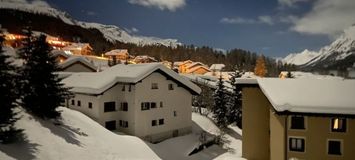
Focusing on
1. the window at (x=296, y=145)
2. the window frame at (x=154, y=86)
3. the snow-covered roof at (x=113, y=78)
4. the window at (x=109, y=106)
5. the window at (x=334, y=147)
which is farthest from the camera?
the window frame at (x=154, y=86)

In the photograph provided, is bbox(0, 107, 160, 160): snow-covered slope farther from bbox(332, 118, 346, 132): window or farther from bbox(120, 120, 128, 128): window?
bbox(332, 118, 346, 132): window

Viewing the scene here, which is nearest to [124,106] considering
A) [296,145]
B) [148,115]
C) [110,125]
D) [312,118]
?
[110,125]

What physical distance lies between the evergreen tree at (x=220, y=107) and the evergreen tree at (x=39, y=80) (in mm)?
17001

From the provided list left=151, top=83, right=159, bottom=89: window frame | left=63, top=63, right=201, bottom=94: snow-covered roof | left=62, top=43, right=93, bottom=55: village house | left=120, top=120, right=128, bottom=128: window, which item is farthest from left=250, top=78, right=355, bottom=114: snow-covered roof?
left=62, top=43, right=93, bottom=55: village house

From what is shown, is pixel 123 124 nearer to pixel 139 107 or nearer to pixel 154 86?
pixel 139 107

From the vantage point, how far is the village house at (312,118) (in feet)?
53.5

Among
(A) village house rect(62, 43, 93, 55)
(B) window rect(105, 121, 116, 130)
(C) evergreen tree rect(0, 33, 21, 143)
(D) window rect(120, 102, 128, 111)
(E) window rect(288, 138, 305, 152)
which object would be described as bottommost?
(B) window rect(105, 121, 116, 130)

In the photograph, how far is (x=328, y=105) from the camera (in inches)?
642

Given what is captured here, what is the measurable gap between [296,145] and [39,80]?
14.0 metres

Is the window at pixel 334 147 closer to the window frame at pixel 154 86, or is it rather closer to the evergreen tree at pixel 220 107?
the window frame at pixel 154 86

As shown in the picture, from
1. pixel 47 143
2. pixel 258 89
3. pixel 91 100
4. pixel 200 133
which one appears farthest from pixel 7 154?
pixel 200 133

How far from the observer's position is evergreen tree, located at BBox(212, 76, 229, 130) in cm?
3262

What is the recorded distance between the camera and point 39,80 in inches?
741

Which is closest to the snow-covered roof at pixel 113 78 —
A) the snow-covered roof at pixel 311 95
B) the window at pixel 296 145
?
the snow-covered roof at pixel 311 95
